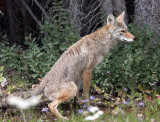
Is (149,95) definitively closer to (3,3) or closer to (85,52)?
(85,52)

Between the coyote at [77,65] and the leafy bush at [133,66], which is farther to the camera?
the leafy bush at [133,66]

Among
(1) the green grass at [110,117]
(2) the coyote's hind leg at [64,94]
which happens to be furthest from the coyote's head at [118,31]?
(2) the coyote's hind leg at [64,94]

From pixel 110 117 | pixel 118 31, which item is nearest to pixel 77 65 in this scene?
pixel 118 31

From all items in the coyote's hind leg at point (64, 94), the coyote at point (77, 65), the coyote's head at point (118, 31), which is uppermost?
the coyote's head at point (118, 31)

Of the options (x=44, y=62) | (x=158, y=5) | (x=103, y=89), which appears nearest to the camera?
(x=103, y=89)

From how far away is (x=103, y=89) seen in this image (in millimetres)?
8195

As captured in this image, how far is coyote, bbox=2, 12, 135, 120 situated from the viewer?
6715 mm

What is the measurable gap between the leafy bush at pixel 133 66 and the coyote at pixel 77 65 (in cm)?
65

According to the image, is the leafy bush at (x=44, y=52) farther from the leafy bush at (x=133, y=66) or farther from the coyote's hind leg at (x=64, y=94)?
→ the coyote's hind leg at (x=64, y=94)

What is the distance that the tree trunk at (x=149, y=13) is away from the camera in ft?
31.3

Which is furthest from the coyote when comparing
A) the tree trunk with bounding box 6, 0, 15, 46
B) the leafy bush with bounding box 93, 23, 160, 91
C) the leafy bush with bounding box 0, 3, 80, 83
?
the tree trunk with bounding box 6, 0, 15, 46

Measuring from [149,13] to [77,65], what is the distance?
3.56 meters

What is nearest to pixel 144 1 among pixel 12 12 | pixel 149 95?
pixel 149 95

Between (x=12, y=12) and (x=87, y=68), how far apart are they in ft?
22.6
